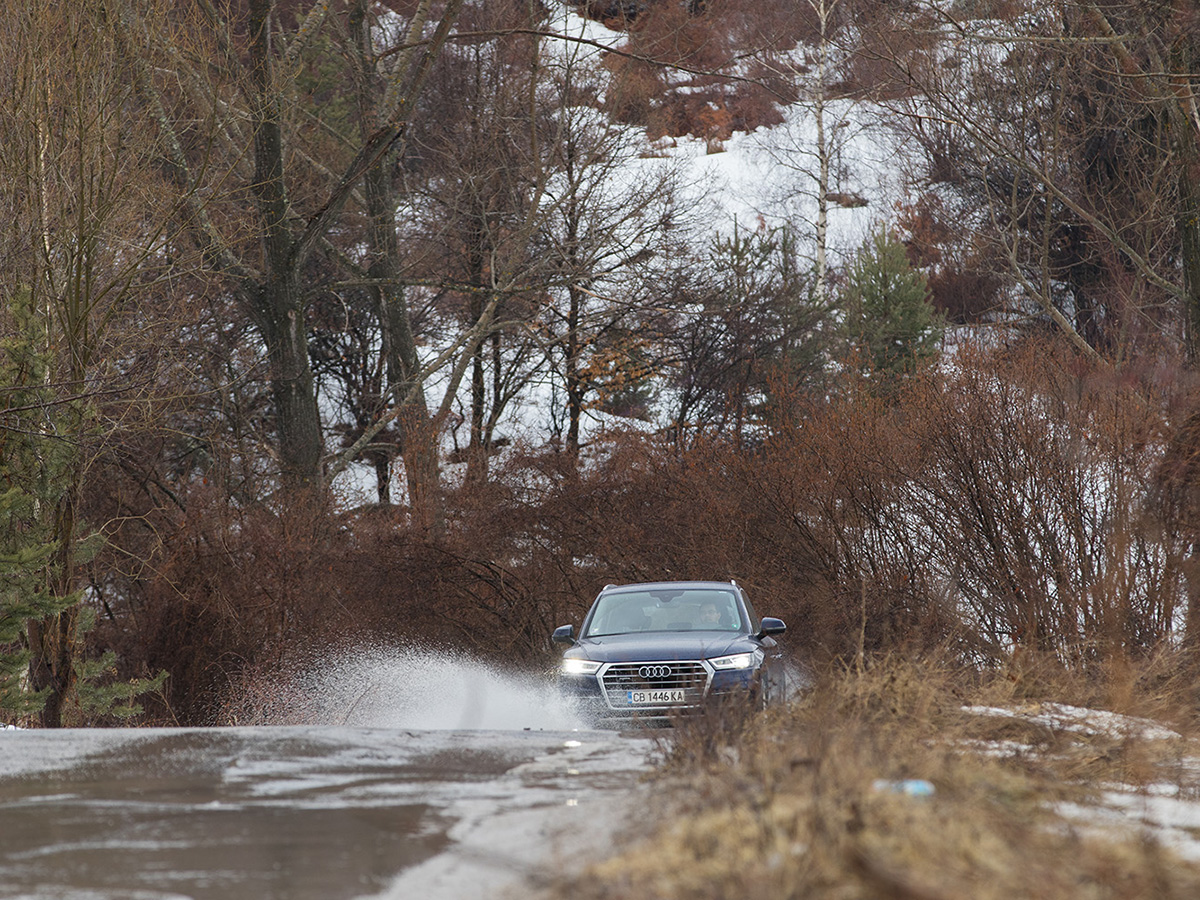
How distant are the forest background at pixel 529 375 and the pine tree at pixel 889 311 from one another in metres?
0.12

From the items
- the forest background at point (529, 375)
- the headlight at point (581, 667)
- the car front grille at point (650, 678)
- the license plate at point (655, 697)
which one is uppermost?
the forest background at point (529, 375)

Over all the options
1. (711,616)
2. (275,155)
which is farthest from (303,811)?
(275,155)

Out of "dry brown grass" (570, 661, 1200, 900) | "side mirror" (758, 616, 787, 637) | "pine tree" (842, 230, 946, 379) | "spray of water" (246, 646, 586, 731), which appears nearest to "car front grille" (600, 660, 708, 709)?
"side mirror" (758, 616, 787, 637)

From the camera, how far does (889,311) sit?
108ft

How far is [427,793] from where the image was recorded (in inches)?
284

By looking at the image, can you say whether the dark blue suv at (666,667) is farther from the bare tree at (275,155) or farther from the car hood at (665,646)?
the bare tree at (275,155)

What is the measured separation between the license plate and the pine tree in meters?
22.1

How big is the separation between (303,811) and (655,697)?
481 centimetres

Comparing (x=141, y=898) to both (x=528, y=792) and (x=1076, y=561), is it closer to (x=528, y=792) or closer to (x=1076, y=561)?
(x=528, y=792)

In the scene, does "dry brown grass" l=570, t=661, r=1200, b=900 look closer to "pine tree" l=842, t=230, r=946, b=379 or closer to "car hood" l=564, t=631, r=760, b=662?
"car hood" l=564, t=631, r=760, b=662

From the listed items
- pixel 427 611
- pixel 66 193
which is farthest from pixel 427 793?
pixel 427 611

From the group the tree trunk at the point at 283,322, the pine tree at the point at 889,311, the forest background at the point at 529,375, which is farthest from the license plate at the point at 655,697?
the pine tree at the point at 889,311

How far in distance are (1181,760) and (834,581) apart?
9751mm

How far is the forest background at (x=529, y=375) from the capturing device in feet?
52.5
